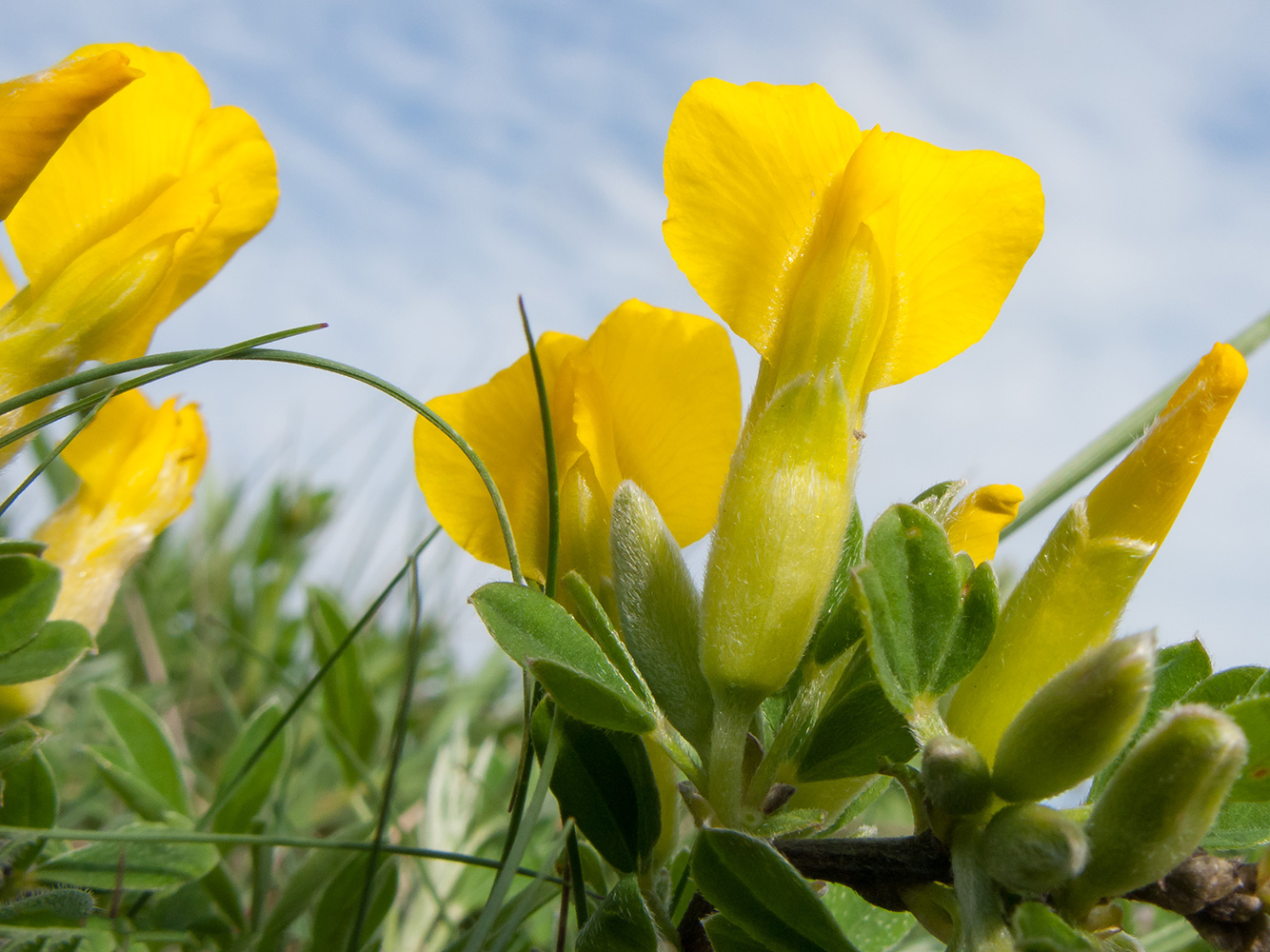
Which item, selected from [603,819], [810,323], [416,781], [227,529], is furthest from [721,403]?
[227,529]

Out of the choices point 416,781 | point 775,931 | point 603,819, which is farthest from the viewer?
point 416,781

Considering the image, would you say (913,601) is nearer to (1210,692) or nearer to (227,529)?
(1210,692)

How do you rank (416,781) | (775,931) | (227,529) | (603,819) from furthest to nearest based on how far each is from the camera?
(227,529), (416,781), (603,819), (775,931)

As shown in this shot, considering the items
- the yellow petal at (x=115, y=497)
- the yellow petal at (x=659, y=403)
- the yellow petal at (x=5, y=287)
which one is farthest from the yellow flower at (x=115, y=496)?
the yellow petal at (x=659, y=403)

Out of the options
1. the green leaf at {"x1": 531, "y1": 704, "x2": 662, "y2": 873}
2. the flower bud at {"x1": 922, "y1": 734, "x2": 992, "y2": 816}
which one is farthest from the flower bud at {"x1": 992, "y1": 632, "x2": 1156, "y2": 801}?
the green leaf at {"x1": 531, "y1": 704, "x2": 662, "y2": 873}

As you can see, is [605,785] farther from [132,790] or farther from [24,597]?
[132,790]

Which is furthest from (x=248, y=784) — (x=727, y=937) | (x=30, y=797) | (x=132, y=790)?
(x=727, y=937)
